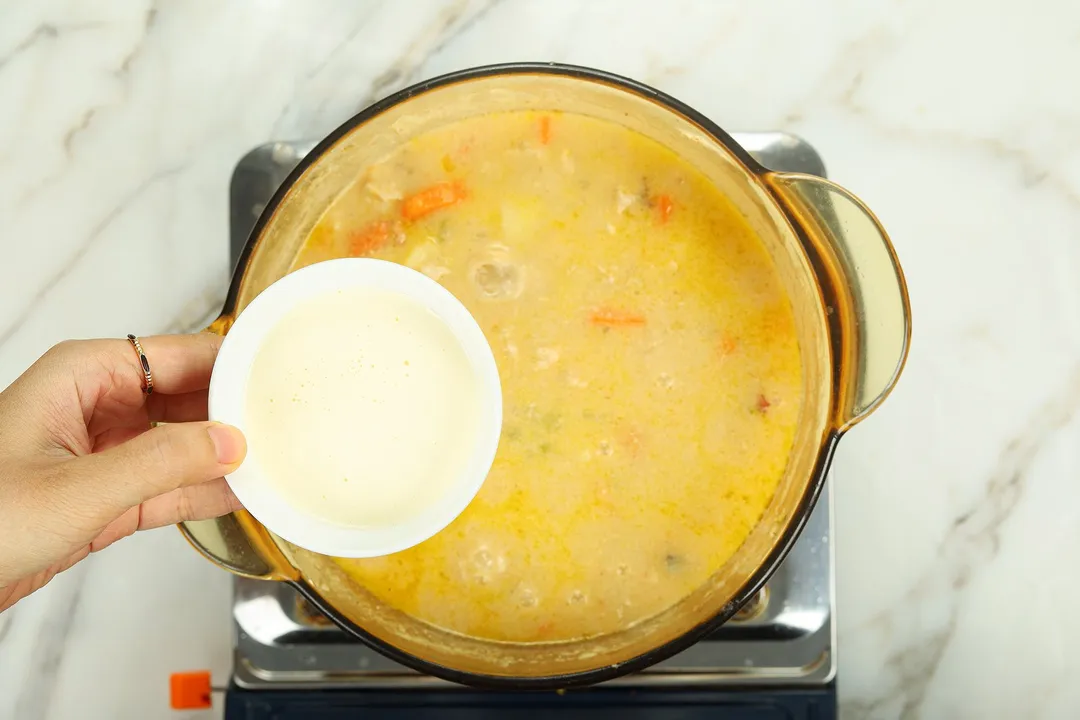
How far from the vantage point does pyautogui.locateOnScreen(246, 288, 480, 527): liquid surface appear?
0.71 metres

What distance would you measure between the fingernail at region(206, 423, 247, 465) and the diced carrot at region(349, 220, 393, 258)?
25 centimetres

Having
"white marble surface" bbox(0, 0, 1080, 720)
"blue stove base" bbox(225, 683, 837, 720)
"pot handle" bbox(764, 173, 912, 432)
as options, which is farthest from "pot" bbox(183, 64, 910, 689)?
"white marble surface" bbox(0, 0, 1080, 720)

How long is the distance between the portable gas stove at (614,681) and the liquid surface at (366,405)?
0.29 m

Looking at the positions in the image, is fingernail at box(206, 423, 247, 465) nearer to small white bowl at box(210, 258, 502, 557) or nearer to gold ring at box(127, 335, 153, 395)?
small white bowl at box(210, 258, 502, 557)

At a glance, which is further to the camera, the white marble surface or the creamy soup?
the white marble surface

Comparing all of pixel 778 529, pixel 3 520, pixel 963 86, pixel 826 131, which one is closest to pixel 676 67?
pixel 826 131

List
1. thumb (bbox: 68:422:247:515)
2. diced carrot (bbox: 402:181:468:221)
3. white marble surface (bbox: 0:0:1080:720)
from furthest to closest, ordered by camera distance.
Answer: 1. white marble surface (bbox: 0:0:1080:720)
2. diced carrot (bbox: 402:181:468:221)
3. thumb (bbox: 68:422:247:515)

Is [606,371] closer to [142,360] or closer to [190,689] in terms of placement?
[142,360]

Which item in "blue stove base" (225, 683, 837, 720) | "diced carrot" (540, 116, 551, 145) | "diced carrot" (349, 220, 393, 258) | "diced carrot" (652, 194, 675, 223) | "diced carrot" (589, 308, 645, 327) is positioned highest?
"diced carrot" (540, 116, 551, 145)

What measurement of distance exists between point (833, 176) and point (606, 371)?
408 millimetres

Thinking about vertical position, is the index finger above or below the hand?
above

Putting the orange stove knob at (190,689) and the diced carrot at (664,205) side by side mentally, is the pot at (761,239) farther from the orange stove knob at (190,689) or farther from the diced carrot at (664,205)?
the orange stove knob at (190,689)

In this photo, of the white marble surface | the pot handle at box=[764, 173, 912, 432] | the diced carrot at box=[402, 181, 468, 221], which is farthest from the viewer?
the white marble surface

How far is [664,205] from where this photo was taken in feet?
2.79
